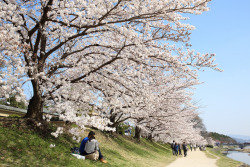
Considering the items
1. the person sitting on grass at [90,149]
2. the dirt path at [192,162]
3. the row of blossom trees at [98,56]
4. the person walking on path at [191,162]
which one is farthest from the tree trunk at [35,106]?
the dirt path at [192,162]

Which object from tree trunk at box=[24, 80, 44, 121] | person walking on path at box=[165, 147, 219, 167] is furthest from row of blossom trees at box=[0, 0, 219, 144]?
person walking on path at box=[165, 147, 219, 167]

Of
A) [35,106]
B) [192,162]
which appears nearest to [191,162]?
[192,162]

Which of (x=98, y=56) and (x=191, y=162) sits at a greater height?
(x=98, y=56)

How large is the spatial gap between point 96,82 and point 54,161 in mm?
3587

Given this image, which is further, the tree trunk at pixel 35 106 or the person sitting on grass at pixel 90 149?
the person sitting on grass at pixel 90 149

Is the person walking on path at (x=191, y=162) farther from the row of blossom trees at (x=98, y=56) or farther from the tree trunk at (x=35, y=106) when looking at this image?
the tree trunk at (x=35, y=106)

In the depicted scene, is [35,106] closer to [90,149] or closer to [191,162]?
[90,149]

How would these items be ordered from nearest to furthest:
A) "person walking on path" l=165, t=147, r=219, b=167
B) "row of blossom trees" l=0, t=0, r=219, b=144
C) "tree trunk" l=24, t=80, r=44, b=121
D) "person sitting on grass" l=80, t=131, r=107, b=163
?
"row of blossom trees" l=0, t=0, r=219, b=144, "tree trunk" l=24, t=80, r=44, b=121, "person sitting on grass" l=80, t=131, r=107, b=163, "person walking on path" l=165, t=147, r=219, b=167

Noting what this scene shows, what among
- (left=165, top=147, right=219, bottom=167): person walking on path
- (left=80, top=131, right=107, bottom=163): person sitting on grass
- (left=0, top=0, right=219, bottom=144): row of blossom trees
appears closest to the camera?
(left=0, top=0, right=219, bottom=144): row of blossom trees

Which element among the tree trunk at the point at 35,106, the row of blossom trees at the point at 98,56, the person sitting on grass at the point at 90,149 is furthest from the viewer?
the person sitting on grass at the point at 90,149

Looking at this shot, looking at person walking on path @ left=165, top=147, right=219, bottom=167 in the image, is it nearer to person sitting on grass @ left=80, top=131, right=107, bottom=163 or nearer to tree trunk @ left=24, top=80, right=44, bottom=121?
person sitting on grass @ left=80, top=131, right=107, bottom=163

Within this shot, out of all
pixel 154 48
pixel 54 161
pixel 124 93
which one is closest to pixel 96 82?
pixel 124 93

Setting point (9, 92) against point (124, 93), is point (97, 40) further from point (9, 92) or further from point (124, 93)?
point (9, 92)

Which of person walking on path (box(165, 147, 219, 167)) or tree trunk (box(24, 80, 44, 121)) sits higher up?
tree trunk (box(24, 80, 44, 121))
